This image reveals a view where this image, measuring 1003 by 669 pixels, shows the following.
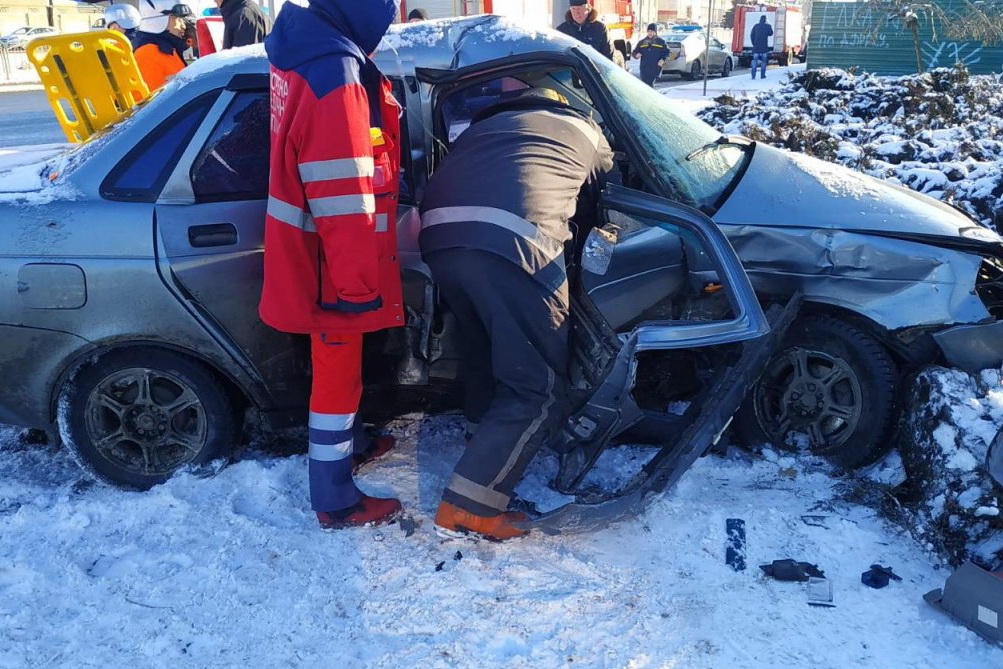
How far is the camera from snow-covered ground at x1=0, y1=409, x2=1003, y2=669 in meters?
2.42

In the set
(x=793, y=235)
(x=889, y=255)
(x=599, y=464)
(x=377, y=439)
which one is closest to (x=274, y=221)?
(x=377, y=439)

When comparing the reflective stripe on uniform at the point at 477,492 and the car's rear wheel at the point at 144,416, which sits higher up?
the car's rear wheel at the point at 144,416

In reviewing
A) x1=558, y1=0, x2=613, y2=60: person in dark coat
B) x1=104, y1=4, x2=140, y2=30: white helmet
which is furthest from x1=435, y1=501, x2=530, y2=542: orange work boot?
x1=558, y1=0, x2=613, y2=60: person in dark coat

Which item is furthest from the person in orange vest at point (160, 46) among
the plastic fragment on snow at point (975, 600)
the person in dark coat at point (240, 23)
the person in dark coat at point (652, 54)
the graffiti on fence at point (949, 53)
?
the graffiti on fence at point (949, 53)

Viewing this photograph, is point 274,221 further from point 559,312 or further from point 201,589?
point 201,589

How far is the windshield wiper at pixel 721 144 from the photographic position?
341 centimetres

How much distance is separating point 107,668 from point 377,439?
1509mm

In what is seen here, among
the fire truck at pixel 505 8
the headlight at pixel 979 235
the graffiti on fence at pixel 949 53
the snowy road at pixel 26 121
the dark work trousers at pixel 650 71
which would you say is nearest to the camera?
the headlight at pixel 979 235

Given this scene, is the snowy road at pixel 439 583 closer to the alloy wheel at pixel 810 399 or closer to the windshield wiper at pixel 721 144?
the alloy wheel at pixel 810 399

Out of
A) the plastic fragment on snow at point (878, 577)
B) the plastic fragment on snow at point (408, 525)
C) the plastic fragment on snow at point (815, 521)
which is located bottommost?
the plastic fragment on snow at point (815, 521)

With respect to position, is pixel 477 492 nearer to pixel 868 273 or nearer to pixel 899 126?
pixel 868 273

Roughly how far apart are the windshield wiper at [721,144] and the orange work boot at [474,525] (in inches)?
65.5

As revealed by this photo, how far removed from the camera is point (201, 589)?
2711 mm

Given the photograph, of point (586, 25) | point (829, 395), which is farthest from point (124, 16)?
point (829, 395)
